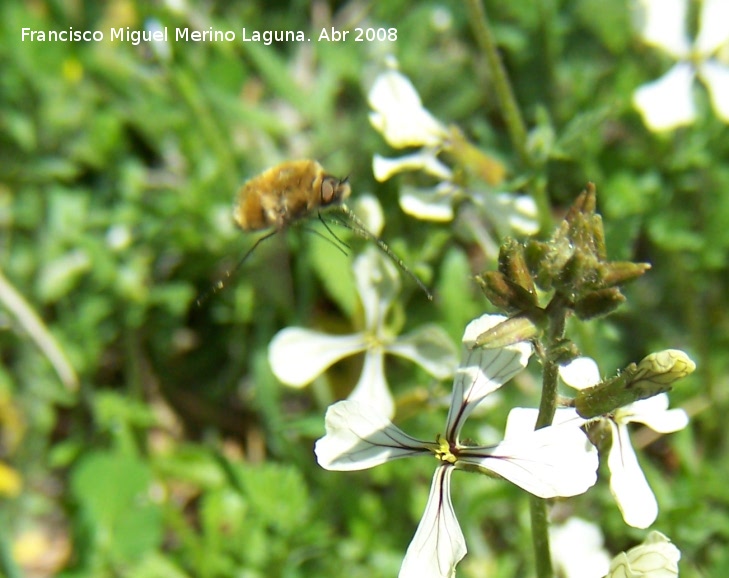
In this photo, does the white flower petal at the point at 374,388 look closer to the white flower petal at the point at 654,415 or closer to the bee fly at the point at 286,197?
the bee fly at the point at 286,197

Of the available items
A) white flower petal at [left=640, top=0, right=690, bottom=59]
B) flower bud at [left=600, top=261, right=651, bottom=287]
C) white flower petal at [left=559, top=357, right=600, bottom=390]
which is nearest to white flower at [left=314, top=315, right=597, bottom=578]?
white flower petal at [left=559, top=357, right=600, bottom=390]

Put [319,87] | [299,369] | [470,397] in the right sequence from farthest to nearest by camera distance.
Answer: [319,87]
[299,369]
[470,397]

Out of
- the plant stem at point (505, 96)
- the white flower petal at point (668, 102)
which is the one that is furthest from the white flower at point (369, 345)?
the white flower petal at point (668, 102)

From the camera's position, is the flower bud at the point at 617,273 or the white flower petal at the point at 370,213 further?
the white flower petal at the point at 370,213

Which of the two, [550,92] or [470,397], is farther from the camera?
[550,92]

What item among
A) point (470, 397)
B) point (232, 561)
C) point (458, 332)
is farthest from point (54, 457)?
point (470, 397)

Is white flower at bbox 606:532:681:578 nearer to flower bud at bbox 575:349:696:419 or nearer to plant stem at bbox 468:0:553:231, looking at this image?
flower bud at bbox 575:349:696:419

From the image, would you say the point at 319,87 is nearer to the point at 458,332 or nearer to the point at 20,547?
the point at 458,332

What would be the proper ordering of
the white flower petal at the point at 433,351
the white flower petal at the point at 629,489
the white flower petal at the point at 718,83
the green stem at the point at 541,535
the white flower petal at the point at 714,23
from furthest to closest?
1. the white flower petal at the point at 714,23
2. the white flower petal at the point at 718,83
3. the white flower petal at the point at 433,351
4. the green stem at the point at 541,535
5. the white flower petal at the point at 629,489

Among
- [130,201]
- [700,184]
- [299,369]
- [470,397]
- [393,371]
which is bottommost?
[470,397]

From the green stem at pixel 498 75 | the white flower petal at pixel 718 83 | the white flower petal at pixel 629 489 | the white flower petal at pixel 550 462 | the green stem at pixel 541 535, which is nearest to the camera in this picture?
the white flower petal at pixel 550 462
